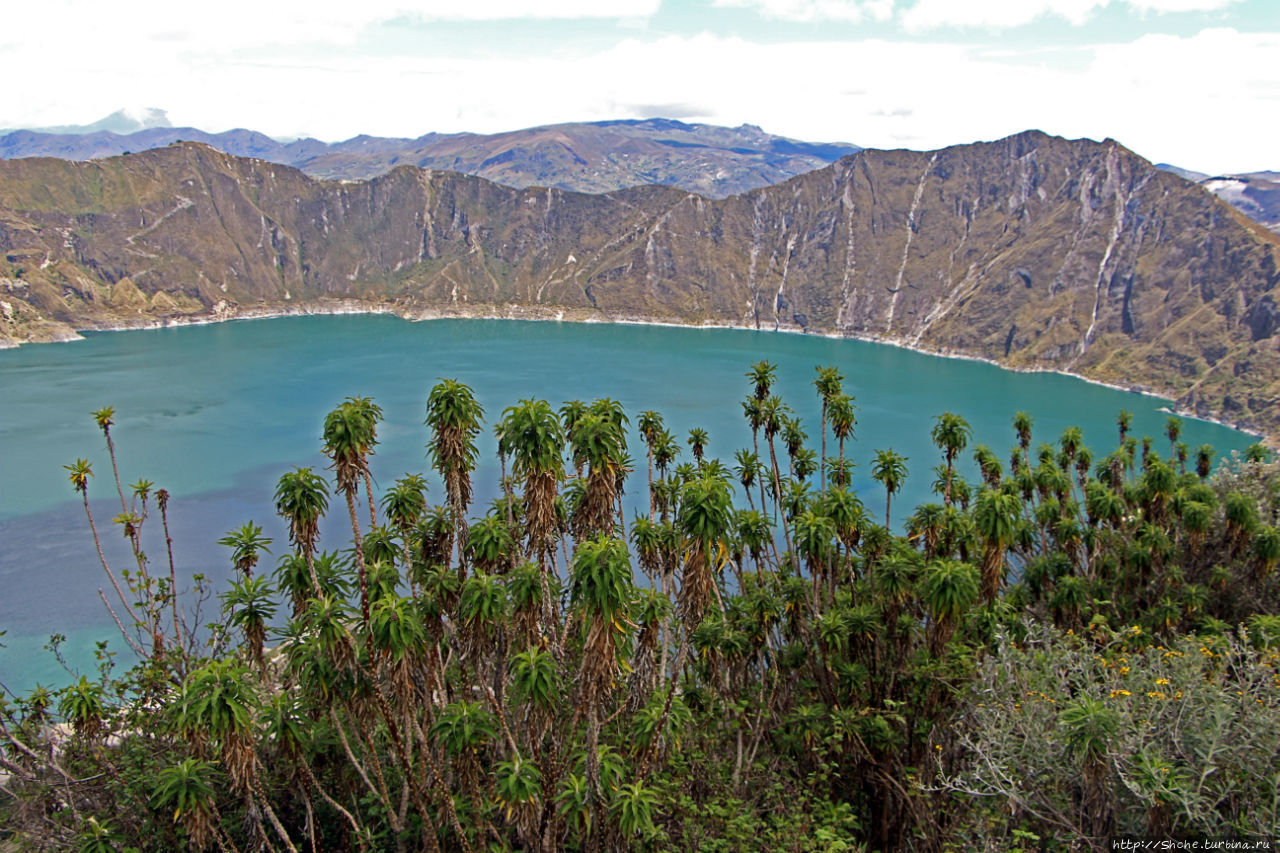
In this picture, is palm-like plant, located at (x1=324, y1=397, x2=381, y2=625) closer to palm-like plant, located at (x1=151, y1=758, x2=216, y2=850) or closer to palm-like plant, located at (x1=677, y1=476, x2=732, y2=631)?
palm-like plant, located at (x1=151, y1=758, x2=216, y2=850)

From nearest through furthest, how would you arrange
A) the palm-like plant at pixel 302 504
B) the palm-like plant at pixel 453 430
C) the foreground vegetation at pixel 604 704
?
the foreground vegetation at pixel 604 704 < the palm-like plant at pixel 302 504 < the palm-like plant at pixel 453 430

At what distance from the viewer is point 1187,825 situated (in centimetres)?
1734

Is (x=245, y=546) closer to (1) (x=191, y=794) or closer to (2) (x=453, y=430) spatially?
(1) (x=191, y=794)

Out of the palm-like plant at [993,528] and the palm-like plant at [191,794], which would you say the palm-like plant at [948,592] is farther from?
the palm-like plant at [191,794]

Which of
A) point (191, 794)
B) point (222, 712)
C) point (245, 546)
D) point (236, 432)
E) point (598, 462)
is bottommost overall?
point (236, 432)

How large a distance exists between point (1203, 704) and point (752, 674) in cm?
2262

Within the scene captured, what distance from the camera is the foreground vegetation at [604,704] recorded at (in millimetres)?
19547

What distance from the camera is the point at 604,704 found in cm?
2644

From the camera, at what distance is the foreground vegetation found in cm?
1955

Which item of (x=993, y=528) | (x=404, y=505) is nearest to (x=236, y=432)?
(x=404, y=505)

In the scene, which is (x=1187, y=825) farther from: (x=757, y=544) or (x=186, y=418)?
(x=186, y=418)

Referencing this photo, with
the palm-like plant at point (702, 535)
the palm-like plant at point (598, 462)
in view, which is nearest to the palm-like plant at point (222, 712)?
Result: the palm-like plant at point (598, 462)

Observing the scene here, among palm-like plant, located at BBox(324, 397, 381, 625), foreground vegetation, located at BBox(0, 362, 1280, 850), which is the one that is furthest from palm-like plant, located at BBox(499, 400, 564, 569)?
palm-like plant, located at BBox(324, 397, 381, 625)

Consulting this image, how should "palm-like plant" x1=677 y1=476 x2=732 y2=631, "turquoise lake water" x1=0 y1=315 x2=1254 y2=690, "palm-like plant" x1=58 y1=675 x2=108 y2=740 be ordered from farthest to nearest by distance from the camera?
"turquoise lake water" x1=0 y1=315 x2=1254 y2=690 < "palm-like plant" x1=677 y1=476 x2=732 y2=631 < "palm-like plant" x1=58 y1=675 x2=108 y2=740
